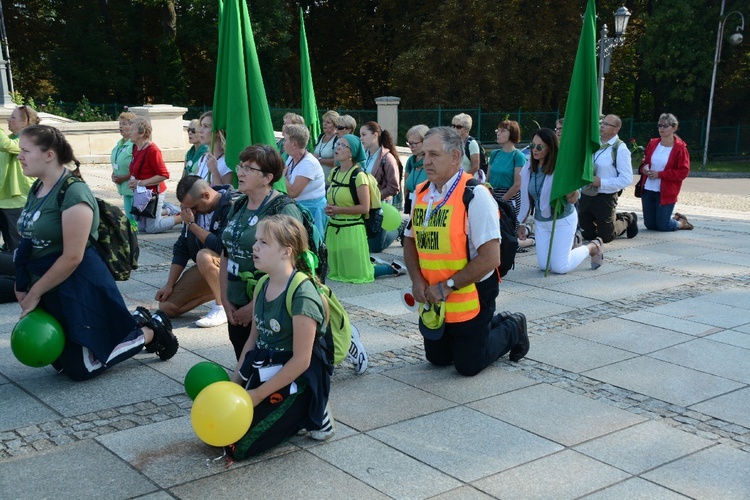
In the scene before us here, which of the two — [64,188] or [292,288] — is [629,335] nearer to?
[292,288]

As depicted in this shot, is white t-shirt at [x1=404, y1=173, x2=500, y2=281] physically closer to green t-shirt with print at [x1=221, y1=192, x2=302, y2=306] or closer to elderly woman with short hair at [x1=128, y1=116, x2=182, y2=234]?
green t-shirt with print at [x1=221, y1=192, x2=302, y2=306]

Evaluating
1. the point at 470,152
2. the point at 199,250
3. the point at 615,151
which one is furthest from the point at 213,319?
the point at 615,151

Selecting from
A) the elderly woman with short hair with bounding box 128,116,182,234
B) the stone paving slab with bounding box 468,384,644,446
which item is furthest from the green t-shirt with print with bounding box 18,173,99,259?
the elderly woman with short hair with bounding box 128,116,182,234

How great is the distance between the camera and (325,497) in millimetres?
3748

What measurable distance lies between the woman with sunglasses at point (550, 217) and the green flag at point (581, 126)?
226mm

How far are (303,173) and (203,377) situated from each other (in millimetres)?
4134

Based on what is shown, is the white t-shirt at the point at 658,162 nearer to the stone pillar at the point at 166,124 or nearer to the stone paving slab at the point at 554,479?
the stone paving slab at the point at 554,479

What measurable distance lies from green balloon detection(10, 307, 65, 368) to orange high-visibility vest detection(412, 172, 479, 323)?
8.18ft

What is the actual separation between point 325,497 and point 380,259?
602cm

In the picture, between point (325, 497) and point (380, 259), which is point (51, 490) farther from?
point (380, 259)

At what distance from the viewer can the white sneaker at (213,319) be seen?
6753mm

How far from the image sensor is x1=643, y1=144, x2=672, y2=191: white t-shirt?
39.2 ft

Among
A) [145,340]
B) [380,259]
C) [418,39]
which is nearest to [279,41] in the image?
[418,39]

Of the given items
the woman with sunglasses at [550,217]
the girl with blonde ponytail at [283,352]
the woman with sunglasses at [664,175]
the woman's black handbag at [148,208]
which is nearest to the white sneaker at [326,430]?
the girl with blonde ponytail at [283,352]
